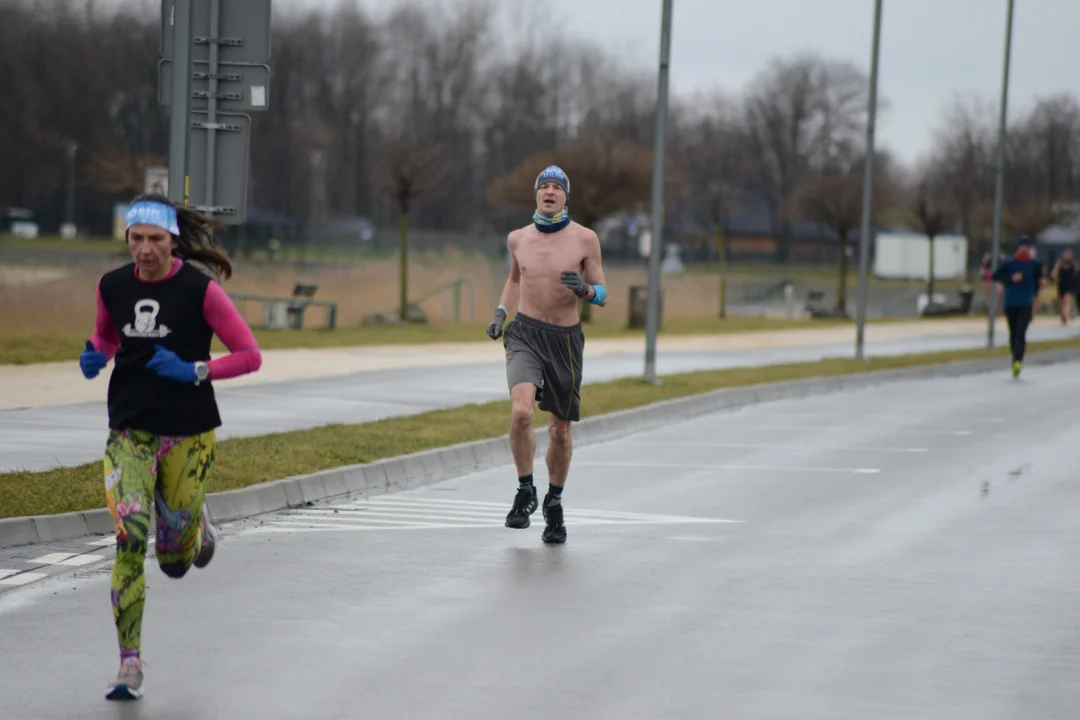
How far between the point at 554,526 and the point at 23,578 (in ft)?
9.72

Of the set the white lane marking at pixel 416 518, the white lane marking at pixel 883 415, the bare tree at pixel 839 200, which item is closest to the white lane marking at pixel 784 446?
the white lane marking at pixel 883 415

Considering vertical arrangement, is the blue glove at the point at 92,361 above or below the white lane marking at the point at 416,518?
above

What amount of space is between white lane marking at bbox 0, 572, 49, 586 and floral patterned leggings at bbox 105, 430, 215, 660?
2.00 meters

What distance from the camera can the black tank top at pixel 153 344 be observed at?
6.90 metres

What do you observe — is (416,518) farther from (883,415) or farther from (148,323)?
(883,415)

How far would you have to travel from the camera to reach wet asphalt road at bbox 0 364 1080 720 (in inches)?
264

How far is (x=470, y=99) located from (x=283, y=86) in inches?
512

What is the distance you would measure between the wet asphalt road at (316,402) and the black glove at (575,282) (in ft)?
14.3

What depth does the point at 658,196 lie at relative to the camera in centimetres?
2300

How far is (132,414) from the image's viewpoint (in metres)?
6.87

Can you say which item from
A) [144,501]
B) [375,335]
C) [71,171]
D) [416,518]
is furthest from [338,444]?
[71,171]

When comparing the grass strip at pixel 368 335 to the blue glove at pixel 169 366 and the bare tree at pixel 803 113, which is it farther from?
the bare tree at pixel 803 113

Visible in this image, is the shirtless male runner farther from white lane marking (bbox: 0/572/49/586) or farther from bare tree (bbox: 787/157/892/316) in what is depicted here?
bare tree (bbox: 787/157/892/316)

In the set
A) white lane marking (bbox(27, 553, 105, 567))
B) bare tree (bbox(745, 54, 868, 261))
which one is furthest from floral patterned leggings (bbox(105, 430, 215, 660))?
bare tree (bbox(745, 54, 868, 261))
